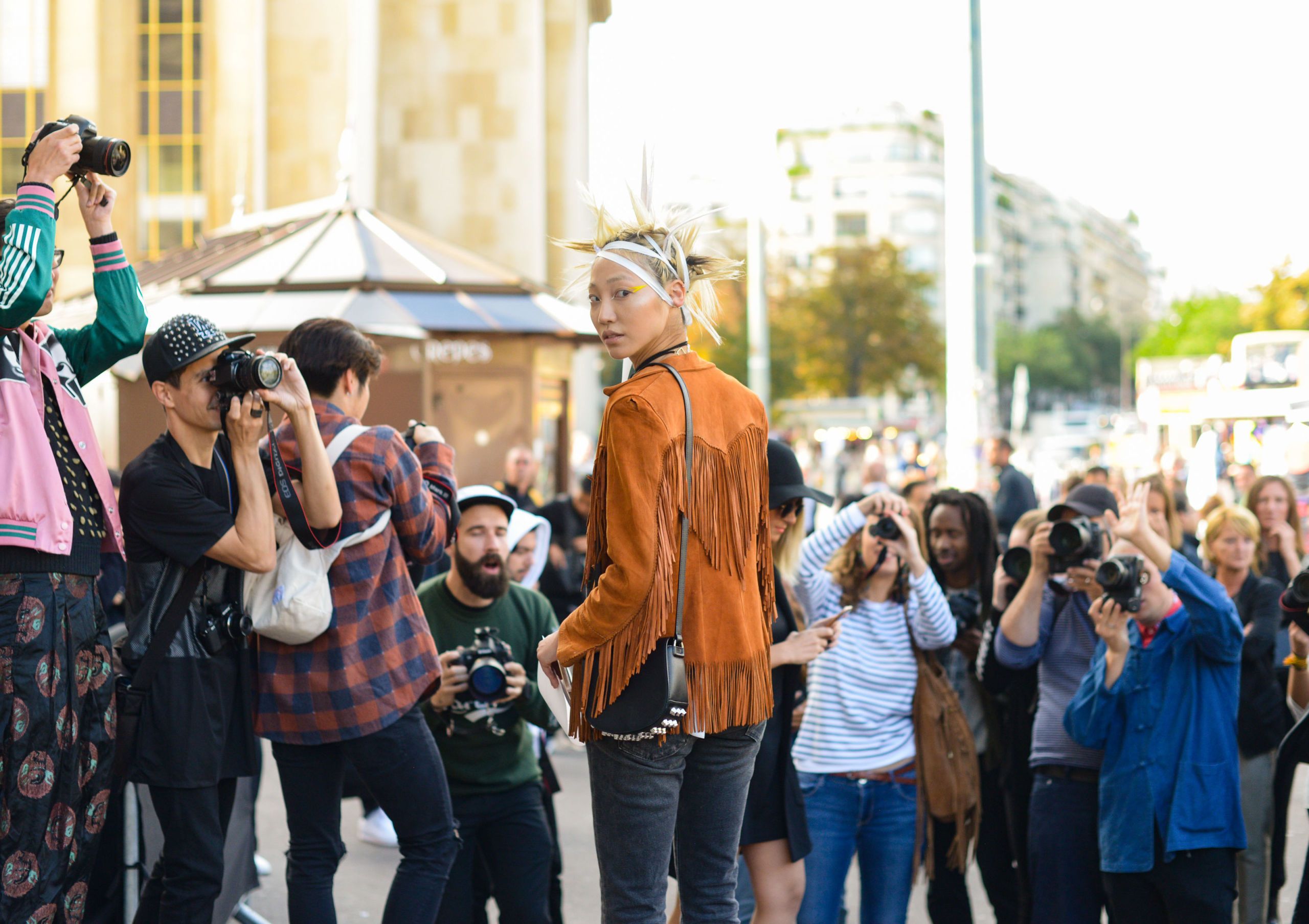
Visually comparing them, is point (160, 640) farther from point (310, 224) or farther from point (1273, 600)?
point (310, 224)

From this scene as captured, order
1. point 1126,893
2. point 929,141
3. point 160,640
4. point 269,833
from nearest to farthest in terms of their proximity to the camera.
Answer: point 160,640 < point 1126,893 < point 269,833 < point 929,141

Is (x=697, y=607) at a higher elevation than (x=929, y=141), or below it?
below

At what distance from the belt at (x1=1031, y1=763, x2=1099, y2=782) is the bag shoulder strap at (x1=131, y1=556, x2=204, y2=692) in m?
2.82

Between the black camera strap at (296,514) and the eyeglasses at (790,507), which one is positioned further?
the eyeglasses at (790,507)

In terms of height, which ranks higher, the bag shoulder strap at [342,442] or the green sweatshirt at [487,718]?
the bag shoulder strap at [342,442]

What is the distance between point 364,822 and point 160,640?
3.83 m

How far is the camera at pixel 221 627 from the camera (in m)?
3.51

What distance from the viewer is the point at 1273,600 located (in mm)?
4992

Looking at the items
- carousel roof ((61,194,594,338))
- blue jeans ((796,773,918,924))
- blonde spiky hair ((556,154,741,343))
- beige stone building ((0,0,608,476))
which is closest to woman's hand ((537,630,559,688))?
blonde spiky hair ((556,154,741,343))

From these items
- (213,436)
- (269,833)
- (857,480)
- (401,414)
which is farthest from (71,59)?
(857,480)

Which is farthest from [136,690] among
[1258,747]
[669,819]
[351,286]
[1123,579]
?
[351,286]

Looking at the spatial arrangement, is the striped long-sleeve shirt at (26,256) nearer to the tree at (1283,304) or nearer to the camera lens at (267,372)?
the camera lens at (267,372)

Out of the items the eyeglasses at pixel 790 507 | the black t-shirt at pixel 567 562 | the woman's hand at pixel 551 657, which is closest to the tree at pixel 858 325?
the black t-shirt at pixel 567 562

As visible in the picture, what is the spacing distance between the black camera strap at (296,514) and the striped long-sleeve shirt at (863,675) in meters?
1.88
